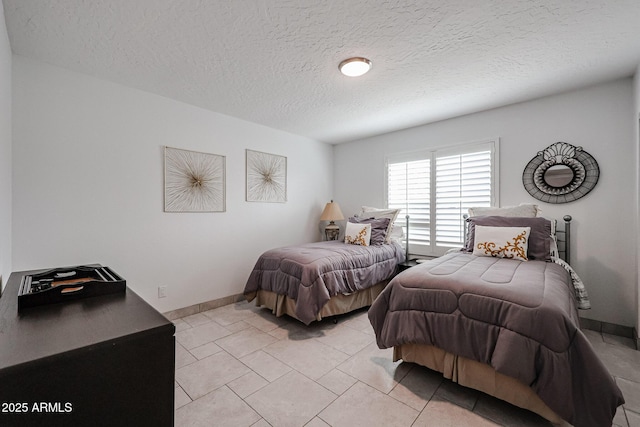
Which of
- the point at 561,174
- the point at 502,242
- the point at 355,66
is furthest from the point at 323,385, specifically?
the point at 561,174

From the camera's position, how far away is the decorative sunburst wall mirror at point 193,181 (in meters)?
3.07

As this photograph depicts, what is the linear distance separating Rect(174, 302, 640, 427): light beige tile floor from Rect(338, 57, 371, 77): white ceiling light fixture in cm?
244

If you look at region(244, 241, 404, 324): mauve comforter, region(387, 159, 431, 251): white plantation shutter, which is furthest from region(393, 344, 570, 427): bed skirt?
region(387, 159, 431, 251): white plantation shutter

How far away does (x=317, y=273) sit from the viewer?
2.68 m

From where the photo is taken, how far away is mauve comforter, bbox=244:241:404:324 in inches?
104

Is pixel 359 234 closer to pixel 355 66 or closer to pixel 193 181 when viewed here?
pixel 355 66

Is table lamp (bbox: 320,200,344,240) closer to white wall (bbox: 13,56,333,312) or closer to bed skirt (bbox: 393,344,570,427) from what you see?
white wall (bbox: 13,56,333,312)

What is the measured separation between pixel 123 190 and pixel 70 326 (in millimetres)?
2225

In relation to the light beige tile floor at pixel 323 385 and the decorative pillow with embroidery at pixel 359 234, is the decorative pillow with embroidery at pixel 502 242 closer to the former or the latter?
the light beige tile floor at pixel 323 385

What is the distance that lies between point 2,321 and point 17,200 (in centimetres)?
185

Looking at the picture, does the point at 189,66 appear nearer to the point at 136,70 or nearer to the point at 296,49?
the point at 136,70

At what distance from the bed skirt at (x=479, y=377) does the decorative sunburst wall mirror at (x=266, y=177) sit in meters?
2.74

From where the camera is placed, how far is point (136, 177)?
284 centimetres

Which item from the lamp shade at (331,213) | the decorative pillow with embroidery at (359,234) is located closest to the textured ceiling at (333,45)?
the decorative pillow with embroidery at (359,234)
